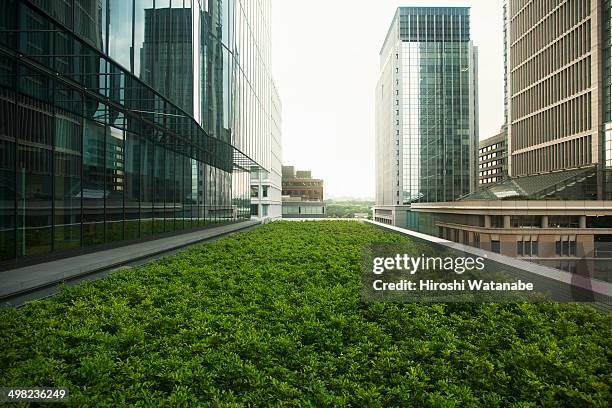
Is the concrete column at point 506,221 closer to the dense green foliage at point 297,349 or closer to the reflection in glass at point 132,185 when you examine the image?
the dense green foliage at point 297,349

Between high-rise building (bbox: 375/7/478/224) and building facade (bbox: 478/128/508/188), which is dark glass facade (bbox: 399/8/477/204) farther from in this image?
building facade (bbox: 478/128/508/188)

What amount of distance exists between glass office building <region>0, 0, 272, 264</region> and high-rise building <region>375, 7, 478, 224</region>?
223 ft

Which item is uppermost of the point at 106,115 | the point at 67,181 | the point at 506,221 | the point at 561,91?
the point at 561,91

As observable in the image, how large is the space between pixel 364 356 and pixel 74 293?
6938mm

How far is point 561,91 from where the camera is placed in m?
64.6

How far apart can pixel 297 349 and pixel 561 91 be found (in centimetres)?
7800

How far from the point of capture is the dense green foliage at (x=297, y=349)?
15.4ft

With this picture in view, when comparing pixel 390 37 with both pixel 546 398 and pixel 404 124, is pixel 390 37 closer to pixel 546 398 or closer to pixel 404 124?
pixel 404 124

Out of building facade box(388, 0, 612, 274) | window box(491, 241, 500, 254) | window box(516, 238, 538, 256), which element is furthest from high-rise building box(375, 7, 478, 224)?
window box(491, 241, 500, 254)

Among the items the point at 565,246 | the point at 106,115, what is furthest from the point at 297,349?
the point at 565,246

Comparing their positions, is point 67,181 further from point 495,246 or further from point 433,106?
point 433,106

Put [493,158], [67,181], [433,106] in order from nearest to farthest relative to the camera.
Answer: [67,181]
[433,106]
[493,158]

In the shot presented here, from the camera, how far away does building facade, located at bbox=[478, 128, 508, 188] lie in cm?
12326

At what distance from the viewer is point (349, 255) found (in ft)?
46.9
